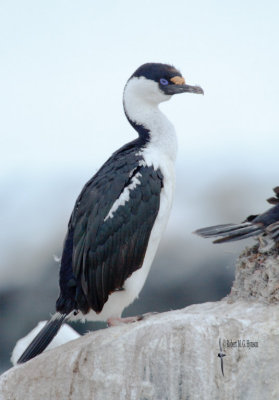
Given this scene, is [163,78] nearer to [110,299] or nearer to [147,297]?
[110,299]

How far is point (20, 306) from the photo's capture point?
12.8 metres

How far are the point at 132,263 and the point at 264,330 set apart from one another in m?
1.36

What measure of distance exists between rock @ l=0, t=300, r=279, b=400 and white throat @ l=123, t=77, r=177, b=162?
1.43 metres

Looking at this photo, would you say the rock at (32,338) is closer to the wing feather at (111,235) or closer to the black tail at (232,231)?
the wing feather at (111,235)

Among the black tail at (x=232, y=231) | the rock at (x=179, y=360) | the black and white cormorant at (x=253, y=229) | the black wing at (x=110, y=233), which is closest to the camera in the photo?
the rock at (x=179, y=360)

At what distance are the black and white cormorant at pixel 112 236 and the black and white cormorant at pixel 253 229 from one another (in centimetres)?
41

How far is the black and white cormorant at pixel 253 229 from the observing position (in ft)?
18.3

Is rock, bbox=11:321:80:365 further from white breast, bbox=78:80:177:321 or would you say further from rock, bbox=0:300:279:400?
rock, bbox=0:300:279:400

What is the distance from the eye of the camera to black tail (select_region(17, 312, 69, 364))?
229 inches

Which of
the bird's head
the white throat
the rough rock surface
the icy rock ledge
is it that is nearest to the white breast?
the white throat

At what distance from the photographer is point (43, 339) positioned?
5871 mm

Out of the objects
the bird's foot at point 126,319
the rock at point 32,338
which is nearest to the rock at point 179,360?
the bird's foot at point 126,319

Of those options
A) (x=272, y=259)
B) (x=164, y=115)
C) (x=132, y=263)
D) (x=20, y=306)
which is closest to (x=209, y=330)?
(x=272, y=259)

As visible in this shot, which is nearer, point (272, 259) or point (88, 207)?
point (272, 259)
